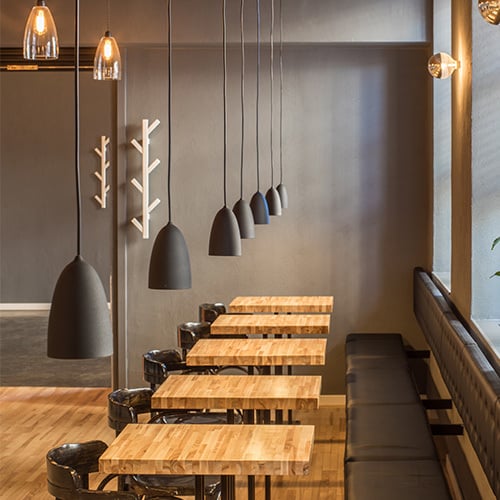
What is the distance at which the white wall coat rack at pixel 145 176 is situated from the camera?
Result: 7875 mm

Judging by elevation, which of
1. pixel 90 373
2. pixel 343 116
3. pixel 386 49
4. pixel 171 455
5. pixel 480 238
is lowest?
pixel 90 373

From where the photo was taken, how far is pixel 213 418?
539cm

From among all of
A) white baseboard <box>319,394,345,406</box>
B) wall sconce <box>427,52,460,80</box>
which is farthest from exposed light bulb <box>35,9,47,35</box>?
white baseboard <box>319,394,345,406</box>

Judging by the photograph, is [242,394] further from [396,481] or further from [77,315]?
[77,315]

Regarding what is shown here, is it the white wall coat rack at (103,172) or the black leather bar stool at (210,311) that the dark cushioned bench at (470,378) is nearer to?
the black leather bar stool at (210,311)

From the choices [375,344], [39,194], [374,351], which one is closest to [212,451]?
[374,351]

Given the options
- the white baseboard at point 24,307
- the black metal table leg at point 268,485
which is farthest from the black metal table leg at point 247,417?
the white baseboard at point 24,307

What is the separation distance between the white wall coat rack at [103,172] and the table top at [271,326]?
22.3 feet

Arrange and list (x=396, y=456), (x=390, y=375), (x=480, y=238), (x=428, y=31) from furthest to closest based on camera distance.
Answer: (x=428, y=31), (x=390, y=375), (x=480, y=238), (x=396, y=456)

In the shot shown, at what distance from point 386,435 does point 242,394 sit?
0.85 meters

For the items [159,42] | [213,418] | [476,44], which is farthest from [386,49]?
[213,418]

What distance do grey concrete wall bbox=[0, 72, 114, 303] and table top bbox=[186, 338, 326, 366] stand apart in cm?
792

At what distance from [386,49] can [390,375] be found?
2742 millimetres

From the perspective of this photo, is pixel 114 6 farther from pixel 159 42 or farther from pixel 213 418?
pixel 213 418
